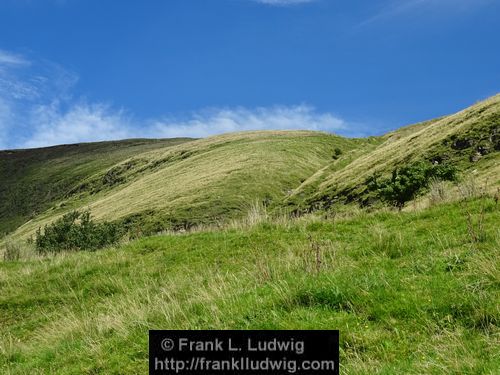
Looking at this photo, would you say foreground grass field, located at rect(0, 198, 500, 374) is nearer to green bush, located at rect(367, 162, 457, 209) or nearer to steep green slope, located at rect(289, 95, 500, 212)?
green bush, located at rect(367, 162, 457, 209)

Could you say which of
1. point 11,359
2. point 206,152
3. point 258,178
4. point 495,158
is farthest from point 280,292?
point 206,152

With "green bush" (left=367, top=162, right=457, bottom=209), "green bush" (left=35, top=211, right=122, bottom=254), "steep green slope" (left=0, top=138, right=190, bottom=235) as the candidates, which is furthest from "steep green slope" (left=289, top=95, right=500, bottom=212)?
"steep green slope" (left=0, top=138, right=190, bottom=235)

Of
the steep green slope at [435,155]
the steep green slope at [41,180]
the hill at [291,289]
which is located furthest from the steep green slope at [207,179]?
the hill at [291,289]

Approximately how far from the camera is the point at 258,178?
78.8 m

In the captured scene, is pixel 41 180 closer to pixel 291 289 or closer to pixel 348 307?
pixel 291 289

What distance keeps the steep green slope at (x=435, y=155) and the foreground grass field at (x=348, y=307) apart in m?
34.0

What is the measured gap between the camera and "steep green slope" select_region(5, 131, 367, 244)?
67.6 meters

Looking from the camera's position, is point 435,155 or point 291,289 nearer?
point 291,289

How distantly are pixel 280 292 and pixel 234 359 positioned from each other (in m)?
2.11

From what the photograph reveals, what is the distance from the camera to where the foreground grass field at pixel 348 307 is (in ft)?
20.7

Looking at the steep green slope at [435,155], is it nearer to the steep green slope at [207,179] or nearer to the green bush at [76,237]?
the steep green slope at [207,179]

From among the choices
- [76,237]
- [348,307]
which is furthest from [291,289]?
[76,237]

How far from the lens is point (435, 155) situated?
5734 centimetres

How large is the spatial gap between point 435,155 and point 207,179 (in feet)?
119
